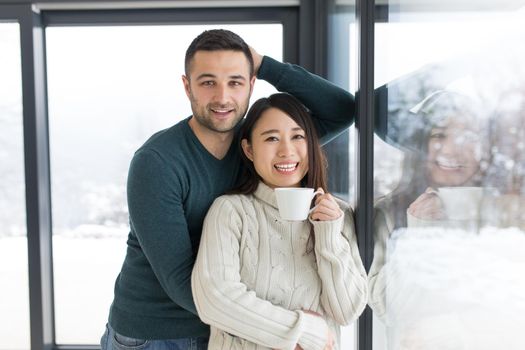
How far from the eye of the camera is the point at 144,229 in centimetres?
118

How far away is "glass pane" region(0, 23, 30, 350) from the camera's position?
224 centimetres

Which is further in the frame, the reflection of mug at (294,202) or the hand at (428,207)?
the reflection of mug at (294,202)

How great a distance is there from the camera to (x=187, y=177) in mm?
1230

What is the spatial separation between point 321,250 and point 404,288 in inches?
7.2

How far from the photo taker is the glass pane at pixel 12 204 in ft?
7.34

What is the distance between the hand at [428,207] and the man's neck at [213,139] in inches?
19.9

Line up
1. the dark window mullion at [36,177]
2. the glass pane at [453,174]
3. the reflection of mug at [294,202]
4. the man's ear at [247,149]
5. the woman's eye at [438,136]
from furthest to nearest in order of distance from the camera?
the dark window mullion at [36,177], the man's ear at [247,149], the reflection of mug at [294,202], the woman's eye at [438,136], the glass pane at [453,174]

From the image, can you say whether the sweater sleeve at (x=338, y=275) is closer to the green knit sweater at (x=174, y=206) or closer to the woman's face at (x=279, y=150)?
the woman's face at (x=279, y=150)

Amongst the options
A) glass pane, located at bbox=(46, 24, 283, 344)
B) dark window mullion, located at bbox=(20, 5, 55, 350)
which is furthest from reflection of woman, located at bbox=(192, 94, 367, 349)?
dark window mullion, located at bbox=(20, 5, 55, 350)

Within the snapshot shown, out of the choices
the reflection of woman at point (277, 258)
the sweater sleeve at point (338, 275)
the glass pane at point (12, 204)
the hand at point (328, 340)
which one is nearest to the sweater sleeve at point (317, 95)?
the reflection of woman at point (277, 258)

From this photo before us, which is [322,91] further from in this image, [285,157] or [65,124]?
[65,124]

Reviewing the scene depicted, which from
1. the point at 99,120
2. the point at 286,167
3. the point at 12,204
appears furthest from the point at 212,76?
the point at 12,204

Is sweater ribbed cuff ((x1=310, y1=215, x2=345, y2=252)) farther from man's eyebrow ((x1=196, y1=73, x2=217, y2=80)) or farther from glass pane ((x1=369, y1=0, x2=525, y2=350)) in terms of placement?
man's eyebrow ((x1=196, y1=73, x2=217, y2=80))

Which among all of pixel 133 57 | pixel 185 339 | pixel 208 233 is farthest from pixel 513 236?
pixel 133 57
